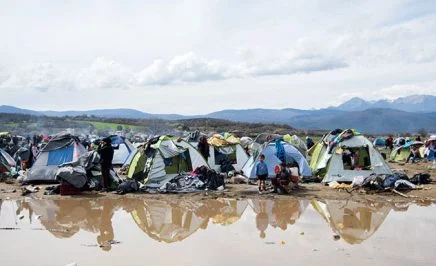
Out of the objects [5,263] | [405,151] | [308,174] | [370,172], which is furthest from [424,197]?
[405,151]

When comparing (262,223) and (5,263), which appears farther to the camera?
(262,223)

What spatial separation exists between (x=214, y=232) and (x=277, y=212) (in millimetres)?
2606

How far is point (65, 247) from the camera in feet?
29.4

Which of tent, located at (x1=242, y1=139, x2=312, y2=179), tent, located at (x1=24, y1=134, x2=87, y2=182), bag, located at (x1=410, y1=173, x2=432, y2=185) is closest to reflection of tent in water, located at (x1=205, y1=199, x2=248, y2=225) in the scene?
tent, located at (x1=242, y1=139, x2=312, y2=179)

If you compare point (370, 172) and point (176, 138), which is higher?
point (176, 138)

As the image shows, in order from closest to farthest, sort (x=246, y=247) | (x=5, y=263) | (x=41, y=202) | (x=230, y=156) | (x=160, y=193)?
1. (x=5, y=263)
2. (x=246, y=247)
3. (x=41, y=202)
4. (x=160, y=193)
5. (x=230, y=156)

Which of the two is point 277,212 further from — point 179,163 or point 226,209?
point 179,163

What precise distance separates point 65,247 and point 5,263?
1234mm

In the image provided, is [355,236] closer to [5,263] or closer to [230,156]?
[5,263]

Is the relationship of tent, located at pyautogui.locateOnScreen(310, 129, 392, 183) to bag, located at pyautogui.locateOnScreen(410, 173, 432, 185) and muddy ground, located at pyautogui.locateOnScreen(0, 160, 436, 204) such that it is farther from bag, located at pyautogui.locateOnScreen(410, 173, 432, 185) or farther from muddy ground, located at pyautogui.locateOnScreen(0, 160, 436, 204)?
muddy ground, located at pyautogui.locateOnScreen(0, 160, 436, 204)

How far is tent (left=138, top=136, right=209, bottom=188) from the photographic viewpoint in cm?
1569

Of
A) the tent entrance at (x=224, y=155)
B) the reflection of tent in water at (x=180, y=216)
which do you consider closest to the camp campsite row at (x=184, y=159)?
the tent entrance at (x=224, y=155)

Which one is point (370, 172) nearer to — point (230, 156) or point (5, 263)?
point (230, 156)

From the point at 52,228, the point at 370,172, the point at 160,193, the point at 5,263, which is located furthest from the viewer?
the point at 370,172
